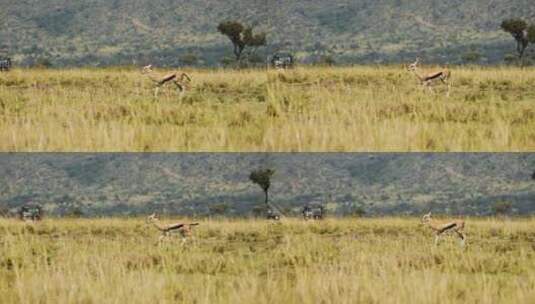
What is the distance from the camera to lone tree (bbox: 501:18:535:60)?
9297 mm

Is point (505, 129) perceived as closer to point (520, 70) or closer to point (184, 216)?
point (520, 70)

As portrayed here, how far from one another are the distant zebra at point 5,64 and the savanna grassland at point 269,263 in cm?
121

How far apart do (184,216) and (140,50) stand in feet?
4.38

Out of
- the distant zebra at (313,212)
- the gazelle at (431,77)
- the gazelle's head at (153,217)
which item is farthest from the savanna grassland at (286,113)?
the gazelle's head at (153,217)

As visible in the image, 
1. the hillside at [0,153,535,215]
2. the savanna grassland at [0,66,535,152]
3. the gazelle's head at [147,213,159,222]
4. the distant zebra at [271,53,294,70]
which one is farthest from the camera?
the gazelle's head at [147,213,159,222]

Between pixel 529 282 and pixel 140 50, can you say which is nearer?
pixel 529 282

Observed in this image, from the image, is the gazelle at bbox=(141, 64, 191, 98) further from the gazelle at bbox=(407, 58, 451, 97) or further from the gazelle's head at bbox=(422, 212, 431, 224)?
the gazelle's head at bbox=(422, 212, 431, 224)

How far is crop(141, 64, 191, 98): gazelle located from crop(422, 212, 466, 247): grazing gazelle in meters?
2.09

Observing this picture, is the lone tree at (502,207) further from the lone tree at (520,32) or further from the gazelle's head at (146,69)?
the gazelle's head at (146,69)

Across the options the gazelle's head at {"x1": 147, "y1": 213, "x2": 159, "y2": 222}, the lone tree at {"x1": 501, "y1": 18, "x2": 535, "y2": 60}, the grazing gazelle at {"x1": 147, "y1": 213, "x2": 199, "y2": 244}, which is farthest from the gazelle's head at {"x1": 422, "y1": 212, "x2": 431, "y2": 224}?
the gazelle's head at {"x1": 147, "y1": 213, "x2": 159, "y2": 222}

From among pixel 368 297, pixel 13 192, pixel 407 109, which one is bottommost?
pixel 368 297

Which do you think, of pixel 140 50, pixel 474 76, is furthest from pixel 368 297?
pixel 140 50

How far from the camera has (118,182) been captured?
9.70 m

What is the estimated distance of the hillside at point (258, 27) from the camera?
374 inches
